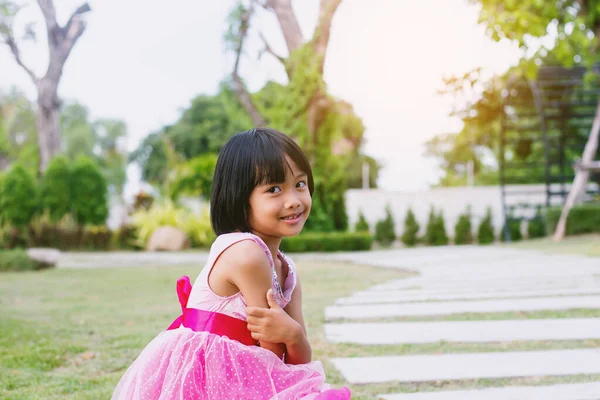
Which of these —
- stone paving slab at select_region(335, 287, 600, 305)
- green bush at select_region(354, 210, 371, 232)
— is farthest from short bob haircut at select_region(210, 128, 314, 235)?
green bush at select_region(354, 210, 371, 232)

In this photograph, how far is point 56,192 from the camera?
1348 centimetres

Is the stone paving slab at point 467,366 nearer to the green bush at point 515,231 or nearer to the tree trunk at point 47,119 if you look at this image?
the green bush at point 515,231

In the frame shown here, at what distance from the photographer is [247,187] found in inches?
60.4

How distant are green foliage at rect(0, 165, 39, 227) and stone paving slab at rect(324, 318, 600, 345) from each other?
10.9 meters

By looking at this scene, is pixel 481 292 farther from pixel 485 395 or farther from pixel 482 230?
pixel 482 230

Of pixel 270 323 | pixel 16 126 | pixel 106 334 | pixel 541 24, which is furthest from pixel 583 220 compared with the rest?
pixel 16 126

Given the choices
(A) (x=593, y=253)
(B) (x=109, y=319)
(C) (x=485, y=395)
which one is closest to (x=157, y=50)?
(A) (x=593, y=253)

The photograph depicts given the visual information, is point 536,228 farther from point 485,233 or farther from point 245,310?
point 245,310

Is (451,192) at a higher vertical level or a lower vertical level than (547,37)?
lower

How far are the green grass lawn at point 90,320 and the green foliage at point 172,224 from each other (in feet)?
16.5

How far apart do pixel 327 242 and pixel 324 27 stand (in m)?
4.62

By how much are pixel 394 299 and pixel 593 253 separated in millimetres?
4562

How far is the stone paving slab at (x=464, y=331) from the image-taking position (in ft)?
10.1

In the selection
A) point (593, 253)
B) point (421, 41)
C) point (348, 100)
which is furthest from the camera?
point (348, 100)
